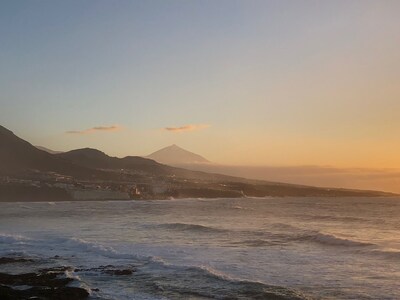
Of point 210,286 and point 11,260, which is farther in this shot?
point 11,260

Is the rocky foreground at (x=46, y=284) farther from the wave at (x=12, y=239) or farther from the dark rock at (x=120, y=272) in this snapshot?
the wave at (x=12, y=239)

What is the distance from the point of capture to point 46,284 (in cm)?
2294

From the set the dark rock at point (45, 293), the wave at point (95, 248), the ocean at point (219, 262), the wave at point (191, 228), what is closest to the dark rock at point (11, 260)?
the ocean at point (219, 262)

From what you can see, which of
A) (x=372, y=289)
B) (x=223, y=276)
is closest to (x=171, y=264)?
(x=223, y=276)

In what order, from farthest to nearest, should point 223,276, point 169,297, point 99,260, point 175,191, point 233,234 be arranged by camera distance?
point 175,191 → point 233,234 → point 99,260 → point 223,276 → point 169,297

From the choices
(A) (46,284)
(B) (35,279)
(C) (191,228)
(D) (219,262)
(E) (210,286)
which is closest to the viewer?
(E) (210,286)

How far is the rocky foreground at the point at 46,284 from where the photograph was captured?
20422mm

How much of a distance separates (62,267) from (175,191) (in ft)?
545

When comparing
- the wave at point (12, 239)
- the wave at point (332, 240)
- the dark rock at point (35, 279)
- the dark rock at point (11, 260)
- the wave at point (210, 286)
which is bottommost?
the wave at point (12, 239)

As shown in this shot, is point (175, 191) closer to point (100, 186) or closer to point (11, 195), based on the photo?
point (100, 186)

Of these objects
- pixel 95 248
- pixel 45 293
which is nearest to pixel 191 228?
pixel 95 248

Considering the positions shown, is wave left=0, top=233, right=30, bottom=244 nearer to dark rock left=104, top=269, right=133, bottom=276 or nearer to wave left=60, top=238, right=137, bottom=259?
wave left=60, top=238, right=137, bottom=259

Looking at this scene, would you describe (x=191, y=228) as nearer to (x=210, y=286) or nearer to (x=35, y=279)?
(x=35, y=279)

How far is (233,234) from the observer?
155 feet
